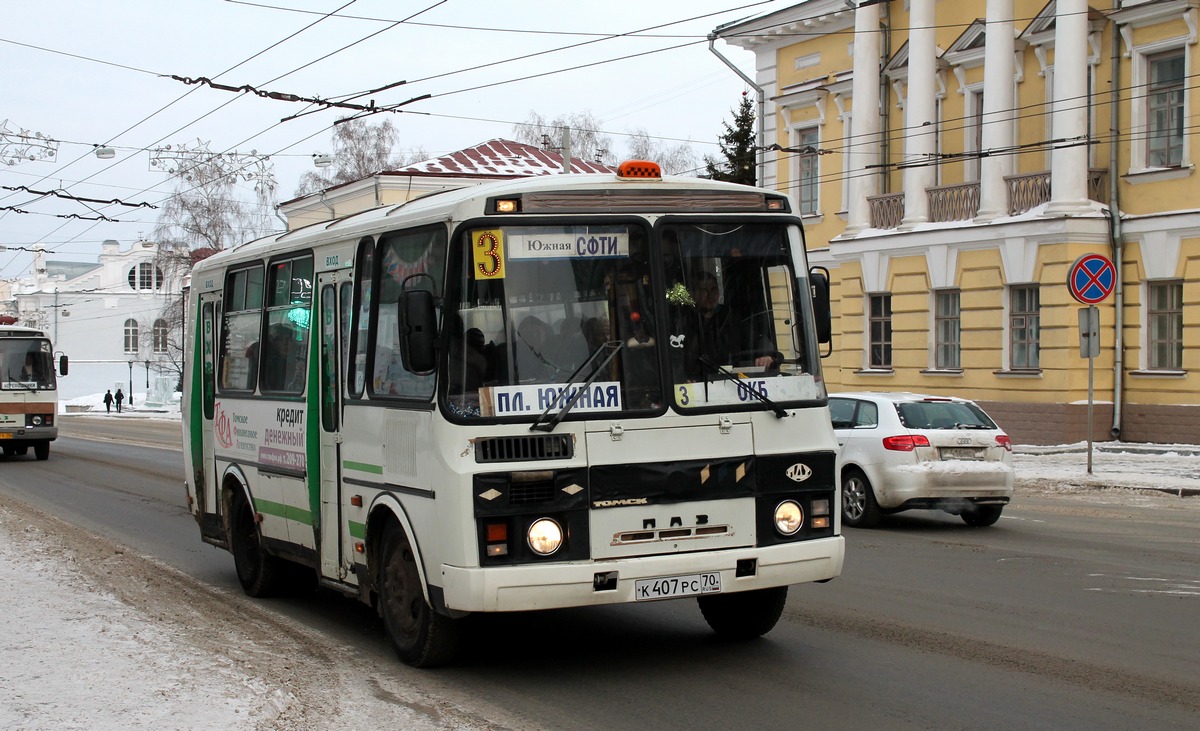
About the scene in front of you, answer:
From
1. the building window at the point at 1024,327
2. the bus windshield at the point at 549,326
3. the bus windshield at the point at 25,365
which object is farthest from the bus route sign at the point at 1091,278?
the bus windshield at the point at 25,365

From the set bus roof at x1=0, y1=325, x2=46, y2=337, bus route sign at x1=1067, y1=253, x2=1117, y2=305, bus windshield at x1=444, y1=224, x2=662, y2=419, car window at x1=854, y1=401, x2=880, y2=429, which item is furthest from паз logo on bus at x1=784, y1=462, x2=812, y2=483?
bus roof at x1=0, y1=325, x2=46, y2=337

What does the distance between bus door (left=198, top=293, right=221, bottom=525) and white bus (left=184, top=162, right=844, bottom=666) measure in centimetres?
360

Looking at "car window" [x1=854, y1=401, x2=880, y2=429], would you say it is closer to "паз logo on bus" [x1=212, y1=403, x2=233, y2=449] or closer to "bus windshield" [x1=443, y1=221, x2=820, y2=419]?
"паз logo on bus" [x1=212, y1=403, x2=233, y2=449]

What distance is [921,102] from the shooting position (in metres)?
32.1

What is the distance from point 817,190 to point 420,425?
98.7 ft

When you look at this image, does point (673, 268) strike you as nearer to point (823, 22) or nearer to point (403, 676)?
point (403, 676)

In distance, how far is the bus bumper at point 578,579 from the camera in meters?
7.13

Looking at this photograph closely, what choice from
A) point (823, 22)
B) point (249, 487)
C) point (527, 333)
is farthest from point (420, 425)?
point (823, 22)

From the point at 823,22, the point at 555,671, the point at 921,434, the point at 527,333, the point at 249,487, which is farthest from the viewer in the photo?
the point at 823,22

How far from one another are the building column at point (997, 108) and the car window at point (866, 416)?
15.3 m

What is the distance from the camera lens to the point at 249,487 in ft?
35.6

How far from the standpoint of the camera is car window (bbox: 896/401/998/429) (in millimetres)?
15289

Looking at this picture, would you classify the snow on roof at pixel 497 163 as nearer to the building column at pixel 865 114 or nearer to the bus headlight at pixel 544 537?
the building column at pixel 865 114

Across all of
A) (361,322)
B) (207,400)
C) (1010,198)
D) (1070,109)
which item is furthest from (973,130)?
(361,322)
